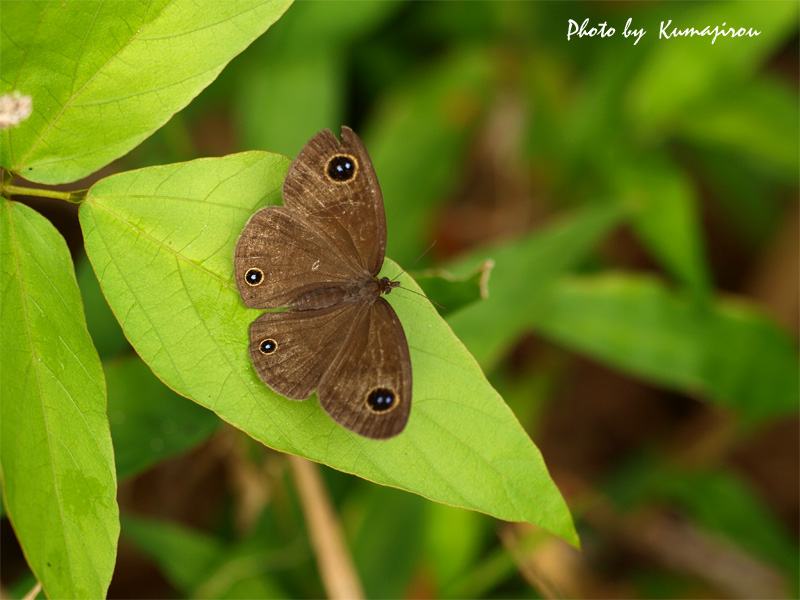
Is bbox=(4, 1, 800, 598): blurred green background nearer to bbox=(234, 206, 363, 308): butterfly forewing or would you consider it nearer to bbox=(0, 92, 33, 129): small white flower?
bbox=(234, 206, 363, 308): butterfly forewing

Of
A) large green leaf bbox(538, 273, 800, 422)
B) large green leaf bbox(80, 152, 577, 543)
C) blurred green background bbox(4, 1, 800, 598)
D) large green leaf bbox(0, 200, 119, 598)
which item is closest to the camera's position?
large green leaf bbox(0, 200, 119, 598)

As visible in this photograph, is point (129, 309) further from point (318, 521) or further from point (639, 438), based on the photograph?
point (639, 438)

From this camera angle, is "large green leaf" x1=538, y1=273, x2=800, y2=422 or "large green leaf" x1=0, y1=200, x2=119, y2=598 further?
"large green leaf" x1=538, y1=273, x2=800, y2=422

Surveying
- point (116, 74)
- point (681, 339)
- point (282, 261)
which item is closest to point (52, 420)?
point (282, 261)

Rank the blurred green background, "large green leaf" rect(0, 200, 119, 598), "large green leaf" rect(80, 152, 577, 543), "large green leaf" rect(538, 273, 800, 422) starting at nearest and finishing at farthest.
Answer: "large green leaf" rect(0, 200, 119, 598), "large green leaf" rect(80, 152, 577, 543), the blurred green background, "large green leaf" rect(538, 273, 800, 422)

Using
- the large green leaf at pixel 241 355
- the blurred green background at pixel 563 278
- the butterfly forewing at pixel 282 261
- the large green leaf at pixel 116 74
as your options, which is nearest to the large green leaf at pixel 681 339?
the blurred green background at pixel 563 278

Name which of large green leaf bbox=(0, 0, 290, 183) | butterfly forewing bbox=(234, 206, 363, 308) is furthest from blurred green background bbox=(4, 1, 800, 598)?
large green leaf bbox=(0, 0, 290, 183)

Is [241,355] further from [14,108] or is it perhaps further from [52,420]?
[14,108]

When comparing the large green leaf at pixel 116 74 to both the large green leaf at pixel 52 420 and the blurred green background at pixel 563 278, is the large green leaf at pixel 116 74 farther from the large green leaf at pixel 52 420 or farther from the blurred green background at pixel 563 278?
the blurred green background at pixel 563 278
